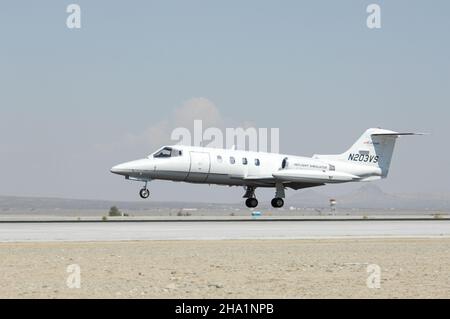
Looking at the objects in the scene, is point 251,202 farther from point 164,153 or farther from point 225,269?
point 225,269

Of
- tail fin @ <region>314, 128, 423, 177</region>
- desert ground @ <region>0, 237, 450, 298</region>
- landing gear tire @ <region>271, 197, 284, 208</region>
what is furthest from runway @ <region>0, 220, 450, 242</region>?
tail fin @ <region>314, 128, 423, 177</region>

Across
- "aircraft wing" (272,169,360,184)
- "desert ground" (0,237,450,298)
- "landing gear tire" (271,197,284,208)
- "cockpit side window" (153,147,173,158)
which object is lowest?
"desert ground" (0,237,450,298)

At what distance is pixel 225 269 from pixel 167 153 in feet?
97.1

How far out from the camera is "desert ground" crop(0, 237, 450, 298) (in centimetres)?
1600

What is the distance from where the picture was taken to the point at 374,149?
57688mm

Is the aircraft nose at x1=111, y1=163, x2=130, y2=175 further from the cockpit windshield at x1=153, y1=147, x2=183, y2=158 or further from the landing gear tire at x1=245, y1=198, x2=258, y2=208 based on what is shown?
the landing gear tire at x1=245, y1=198, x2=258, y2=208

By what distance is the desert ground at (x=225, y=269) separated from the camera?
52.5 ft

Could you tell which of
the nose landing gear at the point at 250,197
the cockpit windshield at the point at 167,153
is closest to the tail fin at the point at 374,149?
the nose landing gear at the point at 250,197

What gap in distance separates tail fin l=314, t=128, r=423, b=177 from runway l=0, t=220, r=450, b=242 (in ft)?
61.4

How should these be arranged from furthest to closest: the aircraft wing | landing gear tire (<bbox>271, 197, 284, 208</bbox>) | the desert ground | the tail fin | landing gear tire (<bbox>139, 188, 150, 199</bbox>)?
the tail fin
landing gear tire (<bbox>271, 197, 284, 208</bbox>)
the aircraft wing
landing gear tire (<bbox>139, 188, 150, 199</bbox>)
the desert ground

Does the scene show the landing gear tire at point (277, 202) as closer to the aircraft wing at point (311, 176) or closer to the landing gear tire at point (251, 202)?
the landing gear tire at point (251, 202)
